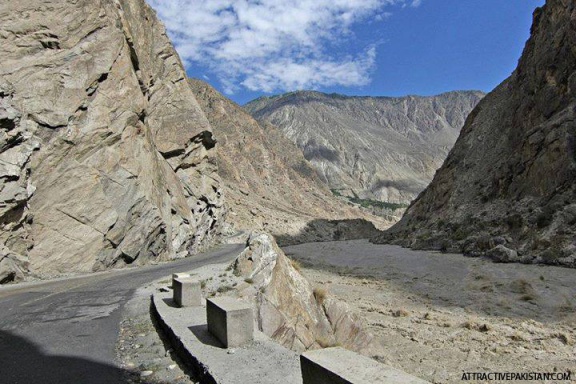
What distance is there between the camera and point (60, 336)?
296 inches

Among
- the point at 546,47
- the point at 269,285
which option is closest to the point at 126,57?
the point at 269,285

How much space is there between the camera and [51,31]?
23.8 m

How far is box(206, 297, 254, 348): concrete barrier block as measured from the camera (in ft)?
19.8

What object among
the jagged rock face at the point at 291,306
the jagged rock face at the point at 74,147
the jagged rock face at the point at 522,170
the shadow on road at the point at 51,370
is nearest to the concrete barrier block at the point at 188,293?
the jagged rock face at the point at 291,306

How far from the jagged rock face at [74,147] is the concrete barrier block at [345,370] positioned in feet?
57.1

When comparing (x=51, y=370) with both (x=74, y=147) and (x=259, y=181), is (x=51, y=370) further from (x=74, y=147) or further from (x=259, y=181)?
(x=259, y=181)

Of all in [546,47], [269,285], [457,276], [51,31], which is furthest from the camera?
[546,47]

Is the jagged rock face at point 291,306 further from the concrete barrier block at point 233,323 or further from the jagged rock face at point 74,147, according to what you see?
the jagged rock face at point 74,147

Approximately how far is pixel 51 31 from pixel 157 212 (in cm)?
1263

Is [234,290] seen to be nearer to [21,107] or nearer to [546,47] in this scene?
[21,107]

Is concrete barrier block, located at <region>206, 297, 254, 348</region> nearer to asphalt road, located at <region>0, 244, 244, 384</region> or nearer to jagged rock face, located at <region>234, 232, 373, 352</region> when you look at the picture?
asphalt road, located at <region>0, 244, 244, 384</region>

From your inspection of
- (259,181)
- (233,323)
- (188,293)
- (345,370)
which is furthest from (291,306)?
(259,181)

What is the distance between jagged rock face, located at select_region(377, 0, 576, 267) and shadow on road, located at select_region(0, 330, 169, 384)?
1118 inches

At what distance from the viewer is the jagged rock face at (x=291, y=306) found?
10.5 m
